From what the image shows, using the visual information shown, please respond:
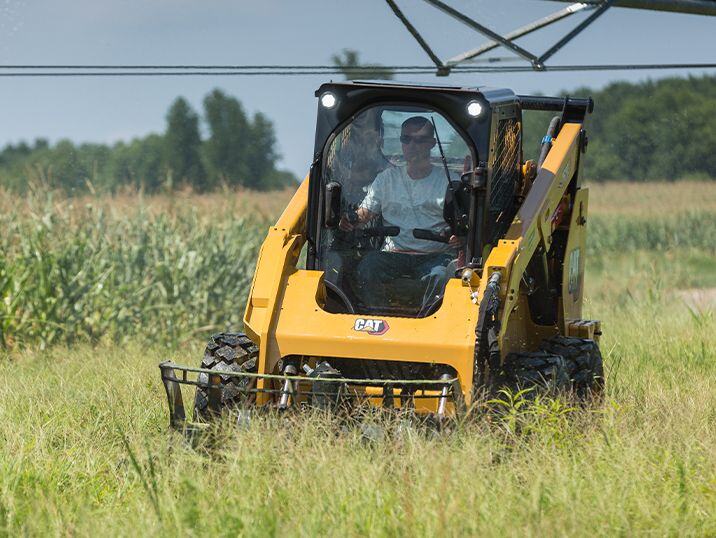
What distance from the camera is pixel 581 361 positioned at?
779 cm

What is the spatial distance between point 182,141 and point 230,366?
4887 cm

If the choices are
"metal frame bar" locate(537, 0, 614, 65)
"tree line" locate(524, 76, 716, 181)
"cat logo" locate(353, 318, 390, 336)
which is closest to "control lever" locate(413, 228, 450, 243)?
"cat logo" locate(353, 318, 390, 336)

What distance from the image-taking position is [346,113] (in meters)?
7.47

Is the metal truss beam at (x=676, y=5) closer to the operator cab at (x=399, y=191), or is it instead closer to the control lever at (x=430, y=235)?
the operator cab at (x=399, y=191)

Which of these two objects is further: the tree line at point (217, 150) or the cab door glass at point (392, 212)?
the tree line at point (217, 150)

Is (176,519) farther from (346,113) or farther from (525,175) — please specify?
(525,175)

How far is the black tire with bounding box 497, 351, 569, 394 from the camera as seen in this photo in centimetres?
708

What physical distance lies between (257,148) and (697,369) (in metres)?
37.8

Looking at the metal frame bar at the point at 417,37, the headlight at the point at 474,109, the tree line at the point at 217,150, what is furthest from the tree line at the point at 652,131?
the headlight at the point at 474,109

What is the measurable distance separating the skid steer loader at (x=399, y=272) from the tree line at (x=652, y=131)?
20805 mm

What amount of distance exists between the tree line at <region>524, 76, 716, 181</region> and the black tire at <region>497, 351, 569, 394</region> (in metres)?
21.0

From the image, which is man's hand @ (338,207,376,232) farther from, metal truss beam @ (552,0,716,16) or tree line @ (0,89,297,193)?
tree line @ (0,89,297,193)

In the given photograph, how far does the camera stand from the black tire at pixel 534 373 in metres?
7.08

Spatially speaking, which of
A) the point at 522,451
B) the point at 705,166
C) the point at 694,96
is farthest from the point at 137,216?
the point at 694,96
